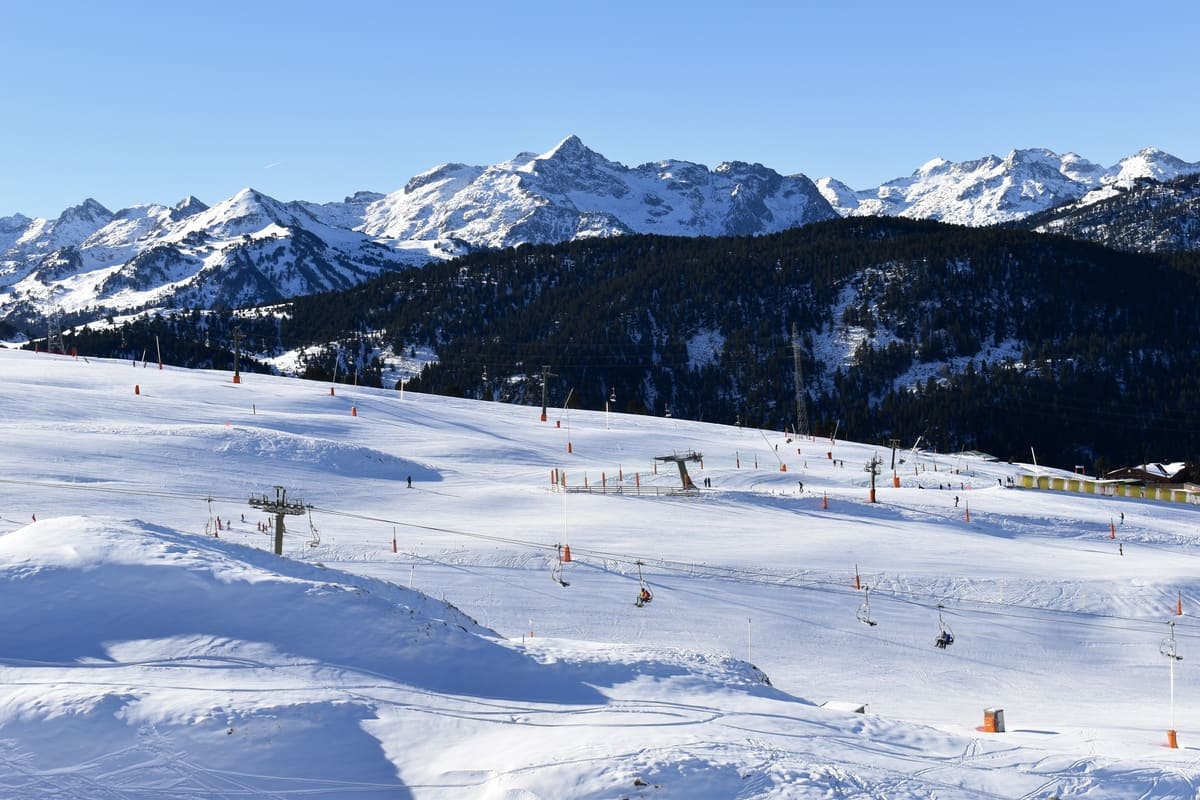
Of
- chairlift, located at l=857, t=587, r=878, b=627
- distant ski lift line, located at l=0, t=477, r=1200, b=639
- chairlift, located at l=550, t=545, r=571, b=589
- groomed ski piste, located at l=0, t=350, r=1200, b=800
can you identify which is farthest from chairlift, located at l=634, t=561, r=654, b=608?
chairlift, located at l=857, t=587, r=878, b=627

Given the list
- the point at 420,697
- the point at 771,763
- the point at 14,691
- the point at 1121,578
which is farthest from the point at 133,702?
the point at 1121,578

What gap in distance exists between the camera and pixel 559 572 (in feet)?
112

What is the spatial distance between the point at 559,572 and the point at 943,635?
1202cm

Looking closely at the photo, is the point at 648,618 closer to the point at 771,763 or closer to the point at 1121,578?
the point at 771,763

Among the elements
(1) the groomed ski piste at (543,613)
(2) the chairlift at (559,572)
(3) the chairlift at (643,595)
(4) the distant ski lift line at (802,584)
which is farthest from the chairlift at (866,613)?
(2) the chairlift at (559,572)

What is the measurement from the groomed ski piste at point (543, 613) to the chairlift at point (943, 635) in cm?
49

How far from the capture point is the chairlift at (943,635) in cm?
3061

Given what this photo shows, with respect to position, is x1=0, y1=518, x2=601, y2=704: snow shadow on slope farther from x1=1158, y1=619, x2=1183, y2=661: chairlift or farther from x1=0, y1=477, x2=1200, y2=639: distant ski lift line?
x1=1158, y1=619, x2=1183, y2=661: chairlift

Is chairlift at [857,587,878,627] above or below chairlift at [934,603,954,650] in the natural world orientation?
above

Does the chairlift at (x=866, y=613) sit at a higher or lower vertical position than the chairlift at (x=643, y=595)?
lower

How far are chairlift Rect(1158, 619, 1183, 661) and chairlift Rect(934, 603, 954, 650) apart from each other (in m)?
6.25

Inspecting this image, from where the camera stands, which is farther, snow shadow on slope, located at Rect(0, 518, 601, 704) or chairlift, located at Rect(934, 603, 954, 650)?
chairlift, located at Rect(934, 603, 954, 650)

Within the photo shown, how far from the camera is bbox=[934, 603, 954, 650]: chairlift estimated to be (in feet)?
100

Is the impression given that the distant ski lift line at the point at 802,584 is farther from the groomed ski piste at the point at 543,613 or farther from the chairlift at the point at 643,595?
the chairlift at the point at 643,595
